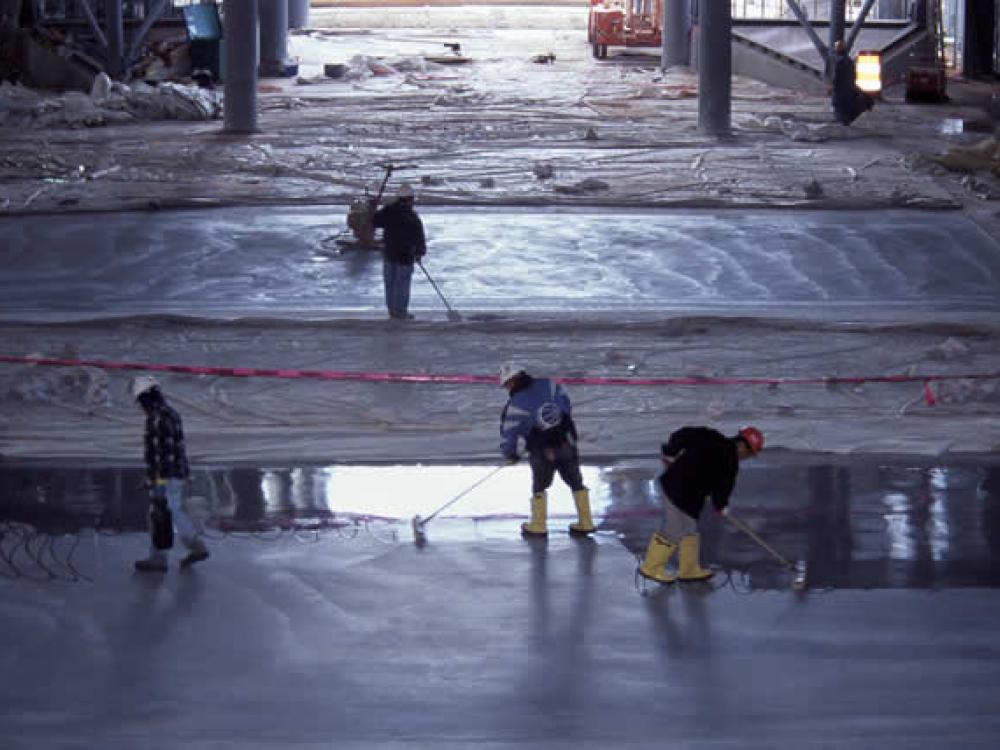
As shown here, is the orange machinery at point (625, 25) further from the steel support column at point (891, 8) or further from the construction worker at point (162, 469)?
the construction worker at point (162, 469)

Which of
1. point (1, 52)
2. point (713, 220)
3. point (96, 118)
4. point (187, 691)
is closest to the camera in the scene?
point (187, 691)

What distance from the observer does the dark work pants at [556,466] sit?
12984 millimetres

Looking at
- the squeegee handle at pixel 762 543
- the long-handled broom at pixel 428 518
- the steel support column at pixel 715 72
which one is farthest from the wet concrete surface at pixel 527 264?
the squeegee handle at pixel 762 543

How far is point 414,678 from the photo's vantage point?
10.9m

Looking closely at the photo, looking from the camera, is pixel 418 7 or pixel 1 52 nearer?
pixel 1 52

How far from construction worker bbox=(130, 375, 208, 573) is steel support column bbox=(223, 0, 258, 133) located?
72.1 feet

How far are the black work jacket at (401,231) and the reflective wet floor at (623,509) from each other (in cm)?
500

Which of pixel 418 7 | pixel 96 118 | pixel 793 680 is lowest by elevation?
pixel 793 680

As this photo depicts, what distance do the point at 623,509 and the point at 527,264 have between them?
10.2 metres

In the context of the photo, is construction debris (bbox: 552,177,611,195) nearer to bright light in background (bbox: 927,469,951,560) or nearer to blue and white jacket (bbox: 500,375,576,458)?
bright light in background (bbox: 927,469,951,560)

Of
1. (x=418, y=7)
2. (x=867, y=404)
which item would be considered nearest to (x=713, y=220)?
(x=867, y=404)

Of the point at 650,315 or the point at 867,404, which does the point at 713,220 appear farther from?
the point at 867,404

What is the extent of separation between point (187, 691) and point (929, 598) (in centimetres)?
519

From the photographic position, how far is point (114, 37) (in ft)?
132
